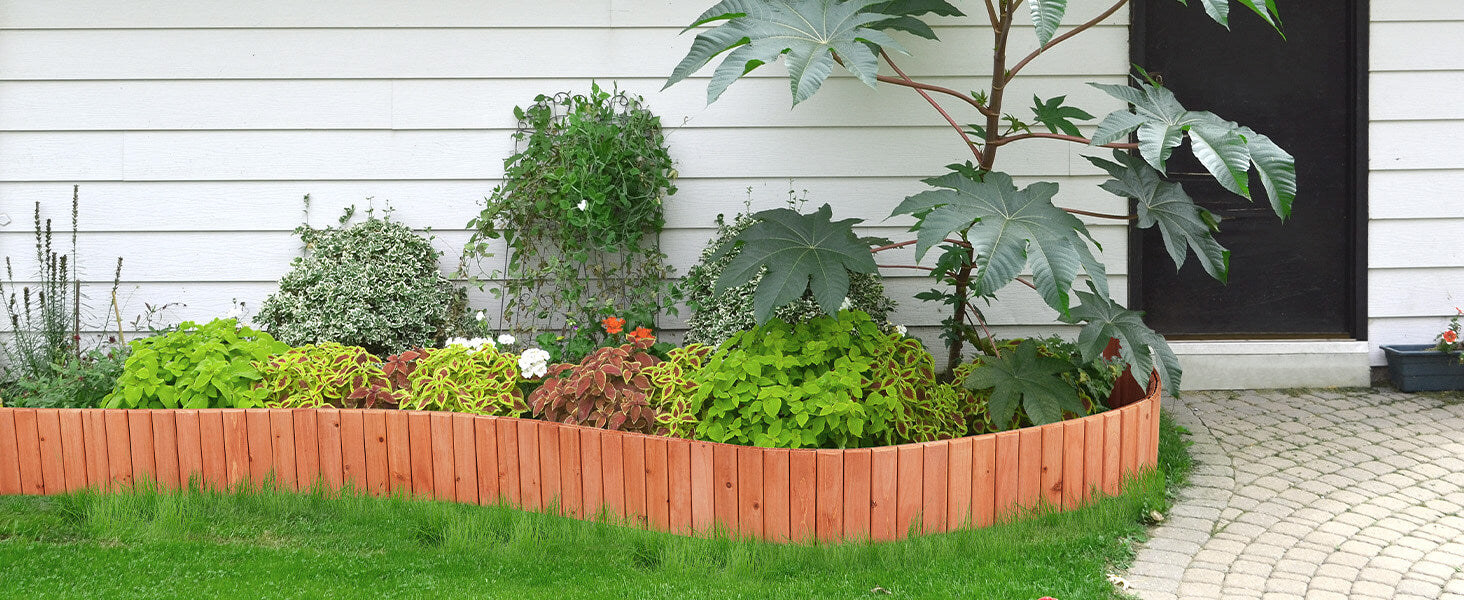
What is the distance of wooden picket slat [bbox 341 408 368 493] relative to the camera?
3.82 metres

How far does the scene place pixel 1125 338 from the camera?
142 inches

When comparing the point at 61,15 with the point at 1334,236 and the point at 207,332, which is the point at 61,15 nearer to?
the point at 207,332

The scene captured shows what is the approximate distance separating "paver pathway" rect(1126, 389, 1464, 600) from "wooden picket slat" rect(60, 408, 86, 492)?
3682 mm

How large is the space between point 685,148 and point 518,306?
104 cm

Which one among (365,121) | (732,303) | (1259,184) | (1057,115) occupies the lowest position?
(732,303)

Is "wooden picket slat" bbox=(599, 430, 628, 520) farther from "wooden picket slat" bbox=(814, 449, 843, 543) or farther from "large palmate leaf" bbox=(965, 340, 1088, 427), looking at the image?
"large palmate leaf" bbox=(965, 340, 1088, 427)

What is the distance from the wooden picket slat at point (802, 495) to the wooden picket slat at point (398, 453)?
1.44 meters

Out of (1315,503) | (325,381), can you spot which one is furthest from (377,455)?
(1315,503)

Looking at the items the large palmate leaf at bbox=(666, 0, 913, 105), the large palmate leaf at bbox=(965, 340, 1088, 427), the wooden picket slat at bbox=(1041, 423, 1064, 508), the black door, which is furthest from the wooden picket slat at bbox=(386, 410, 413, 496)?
the black door

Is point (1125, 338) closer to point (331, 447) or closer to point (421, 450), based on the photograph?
point (421, 450)

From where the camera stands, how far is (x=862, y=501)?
3330mm

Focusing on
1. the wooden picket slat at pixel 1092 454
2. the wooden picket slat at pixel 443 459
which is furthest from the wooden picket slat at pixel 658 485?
the wooden picket slat at pixel 1092 454

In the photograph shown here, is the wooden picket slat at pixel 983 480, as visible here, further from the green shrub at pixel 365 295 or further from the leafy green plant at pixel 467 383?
the green shrub at pixel 365 295

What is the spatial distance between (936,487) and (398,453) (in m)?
1.92
